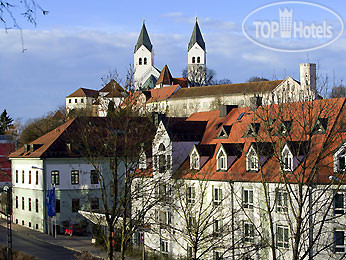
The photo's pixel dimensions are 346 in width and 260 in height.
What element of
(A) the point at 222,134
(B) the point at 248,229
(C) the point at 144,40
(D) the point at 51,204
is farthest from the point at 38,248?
(C) the point at 144,40

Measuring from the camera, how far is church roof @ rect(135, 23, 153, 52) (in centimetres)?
17450

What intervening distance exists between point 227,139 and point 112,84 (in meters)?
17.1

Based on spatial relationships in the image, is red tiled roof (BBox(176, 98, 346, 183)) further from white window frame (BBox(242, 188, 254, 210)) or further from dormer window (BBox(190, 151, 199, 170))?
white window frame (BBox(242, 188, 254, 210))

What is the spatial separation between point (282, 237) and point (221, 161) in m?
7.58

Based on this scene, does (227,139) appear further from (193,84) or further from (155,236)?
(193,84)

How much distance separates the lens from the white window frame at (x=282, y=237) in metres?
36.0

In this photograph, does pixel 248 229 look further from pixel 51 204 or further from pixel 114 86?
pixel 51 204

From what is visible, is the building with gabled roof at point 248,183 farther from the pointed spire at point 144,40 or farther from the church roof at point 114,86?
the pointed spire at point 144,40

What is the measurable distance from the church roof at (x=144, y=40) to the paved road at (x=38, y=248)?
405ft

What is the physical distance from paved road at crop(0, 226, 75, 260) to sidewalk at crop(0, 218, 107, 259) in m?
0.70

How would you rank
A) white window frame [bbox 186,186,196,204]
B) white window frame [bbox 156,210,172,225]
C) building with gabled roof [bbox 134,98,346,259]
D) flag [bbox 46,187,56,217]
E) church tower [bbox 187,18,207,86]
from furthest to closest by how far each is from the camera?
church tower [bbox 187,18,207,86], flag [bbox 46,187,56,217], white window frame [bbox 156,210,172,225], white window frame [bbox 186,186,196,204], building with gabled roof [bbox 134,98,346,259]

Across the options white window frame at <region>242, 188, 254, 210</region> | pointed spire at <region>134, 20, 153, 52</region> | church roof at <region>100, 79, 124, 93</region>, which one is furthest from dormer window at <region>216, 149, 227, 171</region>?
pointed spire at <region>134, 20, 153, 52</region>

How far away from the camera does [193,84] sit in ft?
516

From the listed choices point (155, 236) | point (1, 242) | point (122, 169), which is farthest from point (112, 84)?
point (122, 169)
